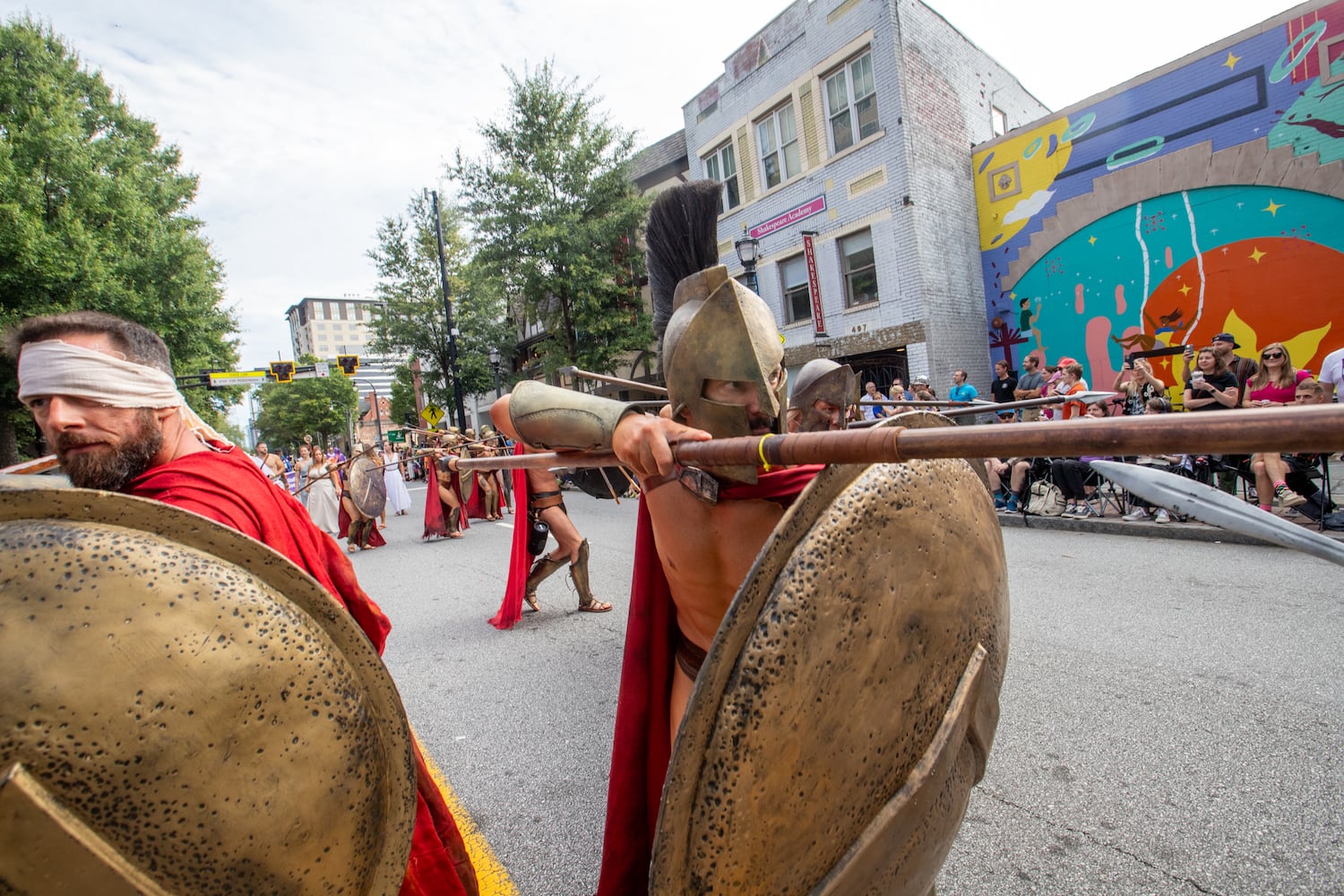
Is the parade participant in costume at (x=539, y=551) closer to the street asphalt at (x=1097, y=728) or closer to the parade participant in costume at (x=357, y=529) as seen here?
the street asphalt at (x=1097, y=728)

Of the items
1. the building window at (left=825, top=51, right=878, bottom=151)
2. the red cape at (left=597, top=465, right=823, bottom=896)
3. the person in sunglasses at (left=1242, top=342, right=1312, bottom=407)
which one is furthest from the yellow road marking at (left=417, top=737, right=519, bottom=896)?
the building window at (left=825, top=51, right=878, bottom=151)

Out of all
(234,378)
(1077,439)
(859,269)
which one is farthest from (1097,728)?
(234,378)

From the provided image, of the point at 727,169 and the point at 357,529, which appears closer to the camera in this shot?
the point at 357,529

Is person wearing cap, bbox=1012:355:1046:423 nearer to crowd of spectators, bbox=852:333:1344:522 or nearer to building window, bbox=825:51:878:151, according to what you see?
crowd of spectators, bbox=852:333:1344:522

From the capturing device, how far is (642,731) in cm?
173

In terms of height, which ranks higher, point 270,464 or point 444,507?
point 270,464

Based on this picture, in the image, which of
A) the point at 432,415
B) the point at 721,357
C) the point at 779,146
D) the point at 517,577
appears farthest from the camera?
the point at 432,415

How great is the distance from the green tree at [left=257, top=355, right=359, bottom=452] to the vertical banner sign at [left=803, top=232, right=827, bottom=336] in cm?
4869

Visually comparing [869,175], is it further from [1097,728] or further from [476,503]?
[1097,728]

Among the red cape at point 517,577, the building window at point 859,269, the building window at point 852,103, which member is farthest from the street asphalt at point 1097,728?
the building window at point 852,103

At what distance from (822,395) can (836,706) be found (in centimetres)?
263

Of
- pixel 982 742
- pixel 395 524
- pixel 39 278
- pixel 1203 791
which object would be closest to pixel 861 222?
pixel 395 524

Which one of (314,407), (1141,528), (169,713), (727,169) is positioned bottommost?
(1141,528)

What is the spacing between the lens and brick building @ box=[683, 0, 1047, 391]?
12898 millimetres
